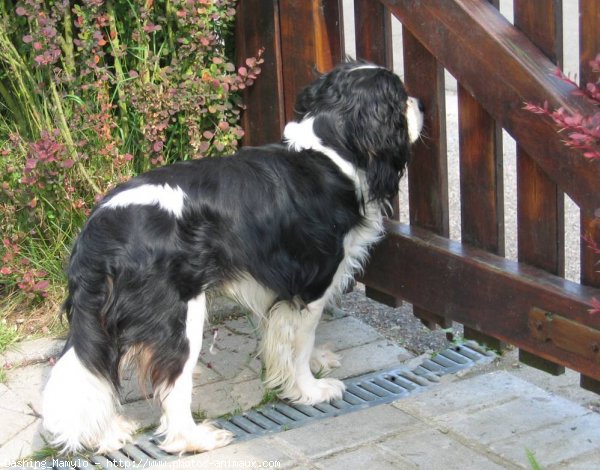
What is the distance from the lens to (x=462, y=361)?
401 cm

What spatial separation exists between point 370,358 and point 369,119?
119 cm

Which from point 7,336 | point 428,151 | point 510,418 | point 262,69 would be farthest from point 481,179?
point 7,336

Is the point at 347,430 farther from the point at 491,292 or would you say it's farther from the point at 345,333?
the point at 345,333

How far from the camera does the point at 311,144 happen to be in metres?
3.54

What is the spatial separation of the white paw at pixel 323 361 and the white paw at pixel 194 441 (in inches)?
28.1

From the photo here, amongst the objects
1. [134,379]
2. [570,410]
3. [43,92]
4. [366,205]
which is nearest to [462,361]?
[570,410]

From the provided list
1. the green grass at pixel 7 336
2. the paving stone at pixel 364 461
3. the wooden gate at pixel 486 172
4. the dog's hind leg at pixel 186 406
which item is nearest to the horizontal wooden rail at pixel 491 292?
the wooden gate at pixel 486 172

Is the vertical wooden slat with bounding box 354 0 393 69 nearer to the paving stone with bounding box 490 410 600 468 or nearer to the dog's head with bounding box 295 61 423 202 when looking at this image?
the dog's head with bounding box 295 61 423 202

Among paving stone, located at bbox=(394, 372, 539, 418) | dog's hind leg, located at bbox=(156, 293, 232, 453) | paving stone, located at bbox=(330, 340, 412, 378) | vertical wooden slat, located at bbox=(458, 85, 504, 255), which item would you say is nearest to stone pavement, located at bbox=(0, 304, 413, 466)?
paving stone, located at bbox=(330, 340, 412, 378)

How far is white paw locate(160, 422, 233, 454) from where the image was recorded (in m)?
3.32

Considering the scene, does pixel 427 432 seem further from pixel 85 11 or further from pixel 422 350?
pixel 85 11

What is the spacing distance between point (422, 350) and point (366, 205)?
921mm

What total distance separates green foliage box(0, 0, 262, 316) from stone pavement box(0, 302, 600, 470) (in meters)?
0.74

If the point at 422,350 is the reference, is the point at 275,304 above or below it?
above
